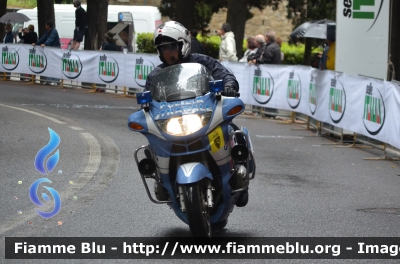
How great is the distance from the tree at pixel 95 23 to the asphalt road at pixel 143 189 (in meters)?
13.3

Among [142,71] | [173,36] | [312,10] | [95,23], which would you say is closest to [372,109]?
[173,36]

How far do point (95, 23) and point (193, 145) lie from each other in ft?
84.6

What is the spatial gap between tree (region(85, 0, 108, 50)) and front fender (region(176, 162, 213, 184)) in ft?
83.0

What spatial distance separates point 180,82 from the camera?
7.12 metres

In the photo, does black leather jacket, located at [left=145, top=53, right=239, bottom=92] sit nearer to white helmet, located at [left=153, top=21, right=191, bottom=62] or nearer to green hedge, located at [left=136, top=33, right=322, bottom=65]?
white helmet, located at [left=153, top=21, right=191, bottom=62]

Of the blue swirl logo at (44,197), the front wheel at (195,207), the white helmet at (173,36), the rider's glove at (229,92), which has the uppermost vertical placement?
the white helmet at (173,36)

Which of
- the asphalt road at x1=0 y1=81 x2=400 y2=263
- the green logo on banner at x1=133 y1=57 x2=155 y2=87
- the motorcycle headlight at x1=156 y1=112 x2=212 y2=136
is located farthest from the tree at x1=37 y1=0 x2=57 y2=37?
the motorcycle headlight at x1=156 y1=112 x2=212 y2=136

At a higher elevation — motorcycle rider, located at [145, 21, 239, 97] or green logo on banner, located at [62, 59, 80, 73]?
motorcycle rider, located at [145, 21, 239, 97]

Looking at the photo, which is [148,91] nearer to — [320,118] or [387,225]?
[387,225]

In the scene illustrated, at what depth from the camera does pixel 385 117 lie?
45.6ft

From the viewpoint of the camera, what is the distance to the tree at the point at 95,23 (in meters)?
31.9

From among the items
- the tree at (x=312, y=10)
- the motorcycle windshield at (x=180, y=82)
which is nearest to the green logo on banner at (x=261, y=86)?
the motorcycle windshield at (x=180, y=82)

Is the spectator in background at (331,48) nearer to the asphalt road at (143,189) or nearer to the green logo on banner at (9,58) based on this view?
the asphalt road at (143,189)

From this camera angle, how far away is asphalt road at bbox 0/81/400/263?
310 inches
